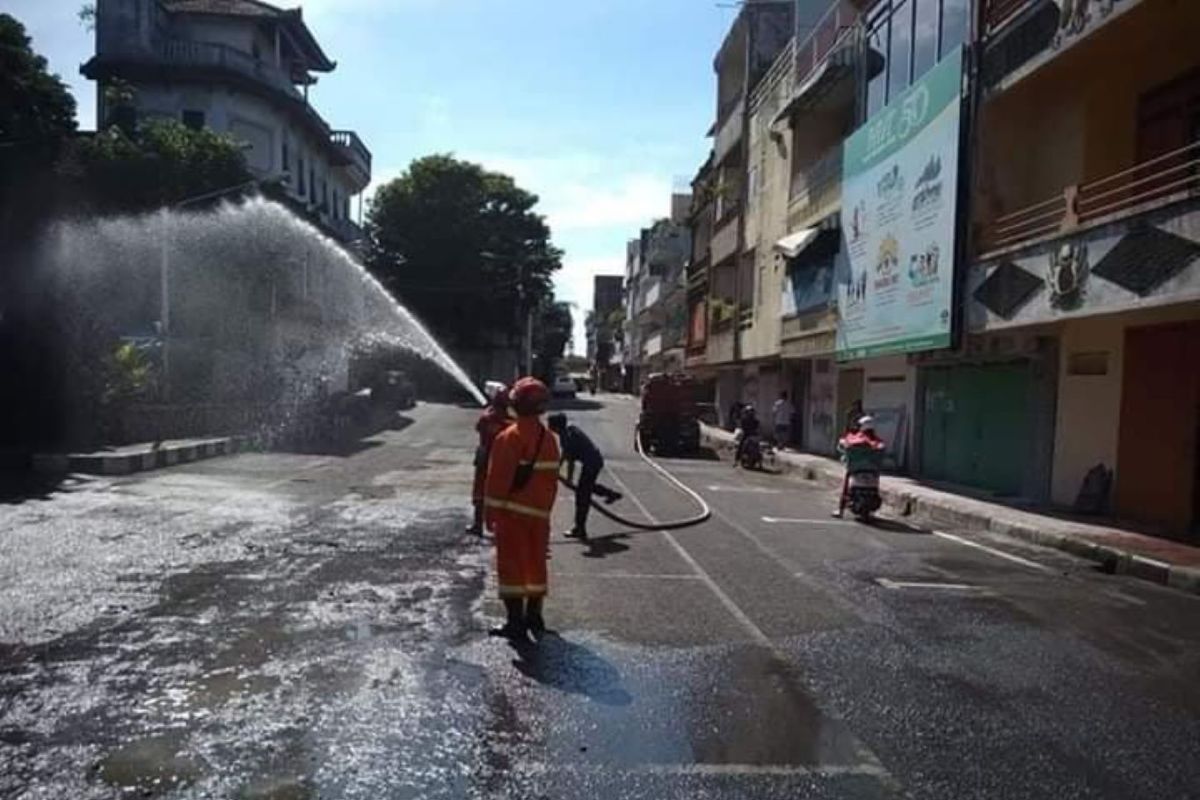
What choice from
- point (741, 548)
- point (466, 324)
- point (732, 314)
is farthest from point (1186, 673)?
point (466, 324)

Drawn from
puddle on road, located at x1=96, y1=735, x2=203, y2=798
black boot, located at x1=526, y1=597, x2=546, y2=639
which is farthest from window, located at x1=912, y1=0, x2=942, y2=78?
puddle on road, located at x1=96, y1=735, x2=203, y2=798

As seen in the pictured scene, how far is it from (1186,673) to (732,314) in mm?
33082

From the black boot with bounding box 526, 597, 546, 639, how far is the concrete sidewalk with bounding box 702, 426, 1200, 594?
278 inches

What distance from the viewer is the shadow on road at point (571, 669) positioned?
19.7 ft

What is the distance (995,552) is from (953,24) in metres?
10.7

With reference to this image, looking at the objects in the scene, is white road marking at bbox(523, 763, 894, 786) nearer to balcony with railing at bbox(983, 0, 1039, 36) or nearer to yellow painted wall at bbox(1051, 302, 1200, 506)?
yellow painted wall at bbox(1051, 302, 1200, 506)

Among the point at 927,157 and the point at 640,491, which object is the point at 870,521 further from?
the point at 927,157

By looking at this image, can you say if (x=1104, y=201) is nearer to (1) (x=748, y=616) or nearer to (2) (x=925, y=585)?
(2) (x=925, y=585)

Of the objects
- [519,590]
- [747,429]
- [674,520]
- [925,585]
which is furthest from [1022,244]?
[519,590]

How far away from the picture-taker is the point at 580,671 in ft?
21.1

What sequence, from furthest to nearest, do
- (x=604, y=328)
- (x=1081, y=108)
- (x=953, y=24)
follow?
1. (x=604, y=328)
2. (x=953, y=24)
3. (x=1081, y=108)

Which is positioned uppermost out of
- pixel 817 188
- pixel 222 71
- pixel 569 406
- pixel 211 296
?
pixel 222 71

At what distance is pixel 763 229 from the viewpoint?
35688 mm

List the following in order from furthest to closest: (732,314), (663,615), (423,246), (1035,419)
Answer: (423,246), (732,314), (1035,419), (663,615)
